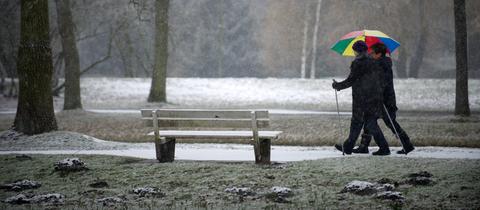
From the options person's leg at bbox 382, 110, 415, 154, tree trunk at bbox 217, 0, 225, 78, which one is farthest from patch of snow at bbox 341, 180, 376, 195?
tree trunk at bbox 217, 0, 225, 78

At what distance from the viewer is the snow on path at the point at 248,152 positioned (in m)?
11.2

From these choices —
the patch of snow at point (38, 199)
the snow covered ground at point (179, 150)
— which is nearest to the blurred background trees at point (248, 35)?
the snow covered ground at point (179, 150)

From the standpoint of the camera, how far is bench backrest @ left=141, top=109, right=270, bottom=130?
986cm

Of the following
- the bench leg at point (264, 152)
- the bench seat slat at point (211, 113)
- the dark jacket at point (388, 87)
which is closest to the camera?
the bench seat slat at point (211, 113)

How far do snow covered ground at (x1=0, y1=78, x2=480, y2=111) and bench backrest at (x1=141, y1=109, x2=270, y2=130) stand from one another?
16.6m

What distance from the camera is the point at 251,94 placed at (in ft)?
114

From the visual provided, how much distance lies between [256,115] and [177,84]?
2858 cm

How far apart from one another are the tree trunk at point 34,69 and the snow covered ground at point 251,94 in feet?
41.8

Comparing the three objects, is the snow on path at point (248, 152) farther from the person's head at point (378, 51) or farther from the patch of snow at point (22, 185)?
the patch of snow at point (22, 185)

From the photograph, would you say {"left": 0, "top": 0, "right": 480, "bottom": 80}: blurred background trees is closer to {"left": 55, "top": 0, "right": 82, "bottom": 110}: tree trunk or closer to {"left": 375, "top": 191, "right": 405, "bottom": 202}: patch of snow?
{"left": 55, "top": 0, "right": 82, "bottom": 110}: tree trunk

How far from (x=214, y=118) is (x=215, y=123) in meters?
0.09

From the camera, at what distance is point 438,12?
39688 mm

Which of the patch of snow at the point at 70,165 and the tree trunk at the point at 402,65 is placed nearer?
the patch of snow at the point at 70,165

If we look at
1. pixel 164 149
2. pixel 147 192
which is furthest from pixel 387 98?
pixel 147 192
